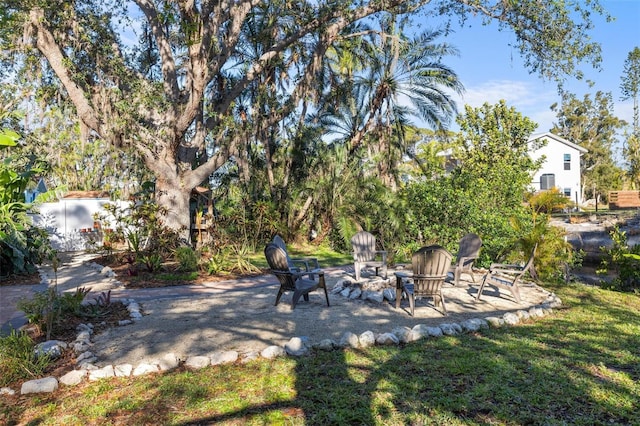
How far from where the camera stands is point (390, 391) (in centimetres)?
380

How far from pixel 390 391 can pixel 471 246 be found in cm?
563

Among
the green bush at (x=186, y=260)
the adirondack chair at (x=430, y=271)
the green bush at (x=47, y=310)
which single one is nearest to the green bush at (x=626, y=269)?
the adirondack chair at (x=430, y=271)

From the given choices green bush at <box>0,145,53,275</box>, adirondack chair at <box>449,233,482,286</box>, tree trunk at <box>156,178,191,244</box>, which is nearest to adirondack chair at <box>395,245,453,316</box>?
adirondack chair at <box>449,233,482,286</box>

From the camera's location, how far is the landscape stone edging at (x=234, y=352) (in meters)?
4.19

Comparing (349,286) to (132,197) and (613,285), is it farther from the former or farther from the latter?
(132,197)

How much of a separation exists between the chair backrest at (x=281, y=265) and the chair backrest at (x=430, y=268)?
74.6 inches

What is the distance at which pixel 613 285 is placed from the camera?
10.0 metres

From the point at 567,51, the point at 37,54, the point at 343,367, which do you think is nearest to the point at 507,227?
the point at 567,51

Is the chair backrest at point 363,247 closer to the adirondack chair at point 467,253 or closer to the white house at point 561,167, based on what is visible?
the adirondack chair at point 467,253

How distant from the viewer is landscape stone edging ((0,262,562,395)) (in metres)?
4.19

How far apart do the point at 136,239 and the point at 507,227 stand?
9521 millimetres

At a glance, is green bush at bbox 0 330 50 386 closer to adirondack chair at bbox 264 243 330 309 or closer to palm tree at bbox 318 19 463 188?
adirondack chair at bbox 264 243 330 309

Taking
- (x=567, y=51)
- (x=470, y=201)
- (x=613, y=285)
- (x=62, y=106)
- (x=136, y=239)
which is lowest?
(x=613, y=285)

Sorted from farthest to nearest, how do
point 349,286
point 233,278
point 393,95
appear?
point 393,95, point 233,278, point 349,286
